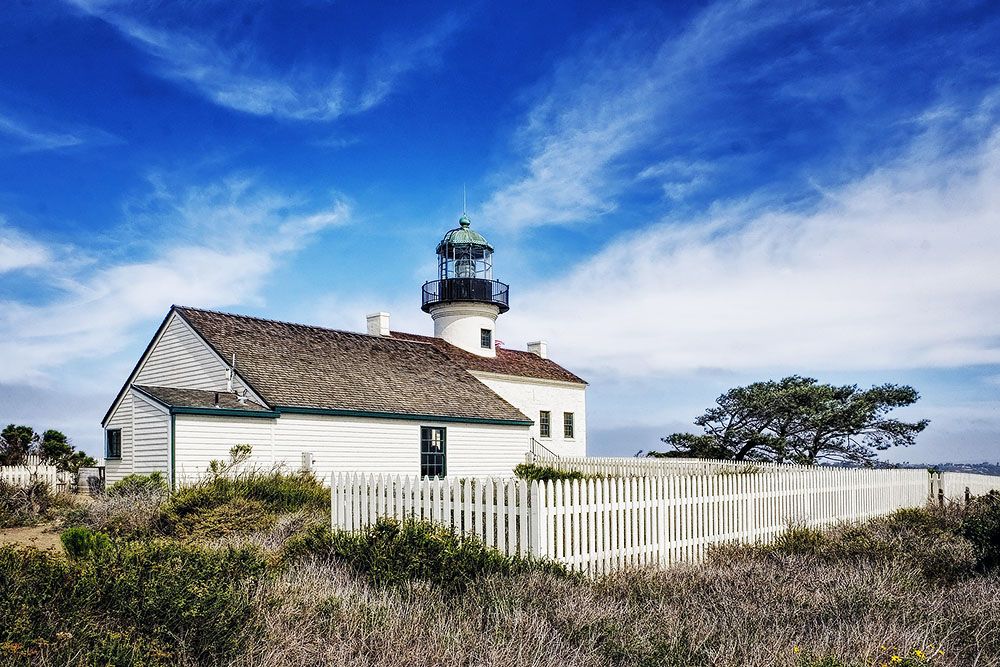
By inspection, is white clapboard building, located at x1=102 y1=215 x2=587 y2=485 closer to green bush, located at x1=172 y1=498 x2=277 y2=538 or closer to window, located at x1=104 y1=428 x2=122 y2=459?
window, located at x1=104 y1=428 x2=122 y2=459

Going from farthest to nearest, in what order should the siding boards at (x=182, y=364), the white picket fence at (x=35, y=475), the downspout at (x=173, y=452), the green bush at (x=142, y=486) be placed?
the siding boards at (x=182, y=364), the white picket fence at (x=35, y=475), the downspout at (x=173, y=452), the green bush at (x=142, y=486)

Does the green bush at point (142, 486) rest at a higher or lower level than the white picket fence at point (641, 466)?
higher

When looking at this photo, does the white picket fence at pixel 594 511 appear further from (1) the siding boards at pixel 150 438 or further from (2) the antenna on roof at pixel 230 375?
(2) the antenna on roof at pixel 230 375

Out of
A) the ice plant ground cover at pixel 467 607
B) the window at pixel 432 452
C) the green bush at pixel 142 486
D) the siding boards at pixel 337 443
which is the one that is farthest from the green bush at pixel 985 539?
the window at pixel 432 452

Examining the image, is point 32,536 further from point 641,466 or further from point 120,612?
point 641,466

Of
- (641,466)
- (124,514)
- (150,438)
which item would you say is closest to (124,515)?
(124,514)

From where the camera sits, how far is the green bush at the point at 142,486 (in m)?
16.0

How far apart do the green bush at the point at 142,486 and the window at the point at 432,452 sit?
758 cm

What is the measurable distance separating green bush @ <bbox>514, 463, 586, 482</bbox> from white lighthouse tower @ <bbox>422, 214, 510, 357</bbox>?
28.4ft

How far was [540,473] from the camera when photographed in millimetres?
24625

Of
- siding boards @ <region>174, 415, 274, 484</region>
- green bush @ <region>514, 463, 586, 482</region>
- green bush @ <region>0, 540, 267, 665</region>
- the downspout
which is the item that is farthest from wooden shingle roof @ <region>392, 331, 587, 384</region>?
green bush @ <region>0, 540, 267, 665</region>

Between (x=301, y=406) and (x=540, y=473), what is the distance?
25.7 ft

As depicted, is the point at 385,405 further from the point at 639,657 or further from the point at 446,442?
the point at 639,657

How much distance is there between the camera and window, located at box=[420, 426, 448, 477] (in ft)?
77.3
